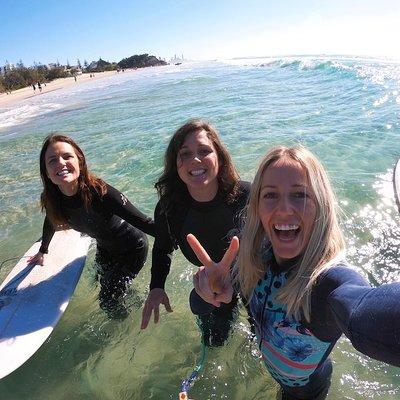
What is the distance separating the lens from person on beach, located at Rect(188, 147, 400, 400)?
164 centimetres

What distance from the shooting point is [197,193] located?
278 cm

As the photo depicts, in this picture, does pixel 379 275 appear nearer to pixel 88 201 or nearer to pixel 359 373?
pixel 359 373

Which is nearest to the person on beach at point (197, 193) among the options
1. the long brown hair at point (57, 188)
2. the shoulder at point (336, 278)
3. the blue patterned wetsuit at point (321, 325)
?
the blue patterned wetsuit at point (321, 325)

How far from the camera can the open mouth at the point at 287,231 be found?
5.78 feet

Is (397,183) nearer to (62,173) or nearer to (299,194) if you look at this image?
(299,194)

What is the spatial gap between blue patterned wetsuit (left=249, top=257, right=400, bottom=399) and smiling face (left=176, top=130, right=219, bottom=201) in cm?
89

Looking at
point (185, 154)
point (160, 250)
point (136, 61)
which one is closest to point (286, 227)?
point (185, 154)

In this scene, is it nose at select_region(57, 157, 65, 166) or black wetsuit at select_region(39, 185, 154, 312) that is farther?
black wetsuit at select_region(39, 185, 154, 312)

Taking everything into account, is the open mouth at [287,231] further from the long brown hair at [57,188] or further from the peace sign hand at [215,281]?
the long brown hair at [57,188]

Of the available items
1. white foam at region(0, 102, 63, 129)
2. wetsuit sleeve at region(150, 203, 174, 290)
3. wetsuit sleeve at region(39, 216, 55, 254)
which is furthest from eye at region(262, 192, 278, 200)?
white foam at region(0, 102, 63, 129)

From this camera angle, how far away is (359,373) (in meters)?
3.32

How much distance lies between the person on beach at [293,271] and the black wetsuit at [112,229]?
5.40ft

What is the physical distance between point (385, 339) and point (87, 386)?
320cm

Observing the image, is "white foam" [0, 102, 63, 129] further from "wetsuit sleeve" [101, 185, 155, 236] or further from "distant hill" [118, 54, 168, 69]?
"distant hill" [118, 54, 168, 69]
